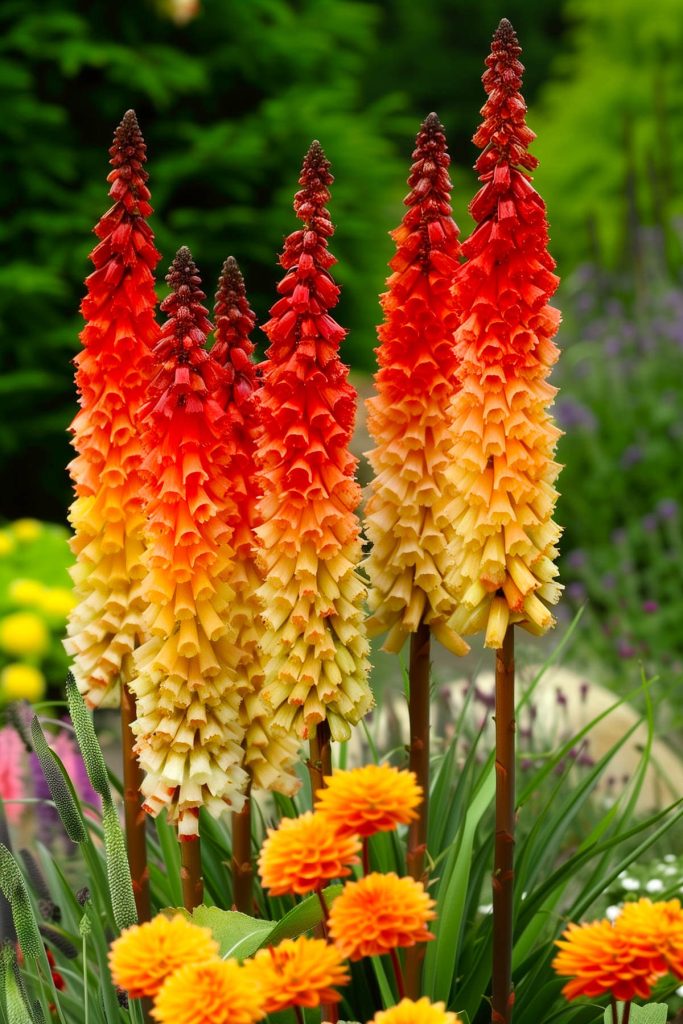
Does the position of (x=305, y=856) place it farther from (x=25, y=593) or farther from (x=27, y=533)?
(x=27, y=533)

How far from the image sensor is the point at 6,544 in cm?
687

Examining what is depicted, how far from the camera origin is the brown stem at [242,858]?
254 cm

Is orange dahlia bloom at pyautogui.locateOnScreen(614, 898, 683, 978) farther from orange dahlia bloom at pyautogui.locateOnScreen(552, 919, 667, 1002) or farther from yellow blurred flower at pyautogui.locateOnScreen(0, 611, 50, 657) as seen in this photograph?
yellow blurred flower at pyautogui.locateOnScreen(0, 611, 50, 657)

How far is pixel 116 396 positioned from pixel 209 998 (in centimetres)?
121

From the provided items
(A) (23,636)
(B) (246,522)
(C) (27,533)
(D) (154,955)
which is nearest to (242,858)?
(B) (246,522)

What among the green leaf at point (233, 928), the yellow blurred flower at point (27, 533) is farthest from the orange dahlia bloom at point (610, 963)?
the yellow blurred flower at point (27, 533)

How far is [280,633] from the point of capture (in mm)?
2295

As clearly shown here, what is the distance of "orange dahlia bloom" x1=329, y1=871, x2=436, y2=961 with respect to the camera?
1686 millimetres

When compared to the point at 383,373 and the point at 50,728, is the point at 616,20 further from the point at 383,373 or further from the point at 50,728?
the point at 383,373

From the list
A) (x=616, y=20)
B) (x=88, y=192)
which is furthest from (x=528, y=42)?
(x=88, y=192)

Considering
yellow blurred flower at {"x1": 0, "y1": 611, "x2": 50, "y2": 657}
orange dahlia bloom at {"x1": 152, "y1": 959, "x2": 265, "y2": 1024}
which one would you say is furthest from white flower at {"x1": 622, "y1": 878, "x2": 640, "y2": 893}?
yellow blurred flower at {"x1": 0, "y1": 611, "x2": 50, "y2": 657}

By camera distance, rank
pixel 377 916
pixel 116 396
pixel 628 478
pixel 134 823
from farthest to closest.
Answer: pixel 628 478 < pixel 134 823 < pixel 116 396 < pixel 377 916

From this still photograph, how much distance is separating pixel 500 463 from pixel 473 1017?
112cm

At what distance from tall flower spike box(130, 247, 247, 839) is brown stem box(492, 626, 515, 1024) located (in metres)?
0.44
